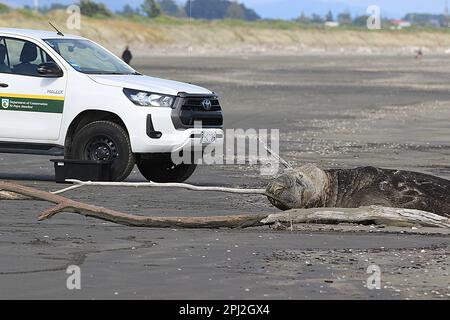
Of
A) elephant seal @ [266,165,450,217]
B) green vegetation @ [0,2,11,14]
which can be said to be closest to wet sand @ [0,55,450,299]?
elephant seal @ [266,165,450,217]

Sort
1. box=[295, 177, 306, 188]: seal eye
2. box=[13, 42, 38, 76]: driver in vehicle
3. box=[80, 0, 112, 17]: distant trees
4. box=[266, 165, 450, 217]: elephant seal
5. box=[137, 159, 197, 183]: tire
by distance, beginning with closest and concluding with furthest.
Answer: box=[266, 165, 450, 217]: elephant seal
box=[295, 177, 306, 188]: seal eye
box=[13, 42, 38, 76]: driver in vehicle
box=[137, 159, 197, 183]: tire
box=[80, 0, 112, 17]: distant trees

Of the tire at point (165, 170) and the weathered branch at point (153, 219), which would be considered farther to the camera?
the tire at point (165, 170)

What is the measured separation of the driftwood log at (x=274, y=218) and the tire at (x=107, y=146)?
11.8 feet

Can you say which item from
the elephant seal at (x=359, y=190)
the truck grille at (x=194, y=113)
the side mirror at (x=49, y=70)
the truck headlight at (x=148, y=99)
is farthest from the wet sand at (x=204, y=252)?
the side mirror at (x=49, y=70)

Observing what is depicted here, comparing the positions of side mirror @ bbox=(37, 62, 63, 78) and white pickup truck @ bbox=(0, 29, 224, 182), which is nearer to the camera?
white pickup truck @ bbox=(0, 29, 224, 182)

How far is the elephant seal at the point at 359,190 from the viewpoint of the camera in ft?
43.3

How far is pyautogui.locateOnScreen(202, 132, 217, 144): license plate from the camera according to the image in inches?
649

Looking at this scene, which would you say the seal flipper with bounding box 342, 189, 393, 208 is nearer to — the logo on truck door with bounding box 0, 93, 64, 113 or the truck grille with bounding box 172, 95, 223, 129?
the truck grille with bounding box 172, 95, 223, 129

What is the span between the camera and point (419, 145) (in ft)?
79.1

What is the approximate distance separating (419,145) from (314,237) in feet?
40.2

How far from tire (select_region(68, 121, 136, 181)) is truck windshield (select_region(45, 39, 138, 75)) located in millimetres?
819

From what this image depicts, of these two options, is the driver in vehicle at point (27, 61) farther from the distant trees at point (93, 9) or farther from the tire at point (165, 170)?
the distant trees at point (93, 9)
